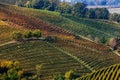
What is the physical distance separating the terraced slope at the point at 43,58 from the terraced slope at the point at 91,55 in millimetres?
4636

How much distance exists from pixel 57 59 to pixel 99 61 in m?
15.5

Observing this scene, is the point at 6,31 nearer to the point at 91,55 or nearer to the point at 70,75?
the point at 91,55

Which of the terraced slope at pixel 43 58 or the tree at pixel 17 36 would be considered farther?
the tree at pixel 17 36

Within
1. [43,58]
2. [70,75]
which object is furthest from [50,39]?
[70,75]

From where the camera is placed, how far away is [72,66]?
113m

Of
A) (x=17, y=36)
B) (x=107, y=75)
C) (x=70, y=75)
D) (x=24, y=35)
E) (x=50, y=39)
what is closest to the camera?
(x=107, y=75)

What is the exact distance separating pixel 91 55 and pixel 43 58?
20683mm

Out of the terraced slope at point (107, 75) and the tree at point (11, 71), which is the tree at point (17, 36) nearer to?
the tree at point (11, 71)

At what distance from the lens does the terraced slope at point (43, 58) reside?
107106 millimetres

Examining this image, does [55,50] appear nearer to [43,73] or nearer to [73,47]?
[73,47]

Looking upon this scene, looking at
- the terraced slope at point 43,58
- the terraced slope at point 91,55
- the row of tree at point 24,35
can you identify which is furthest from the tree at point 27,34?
the terraced slope at point 91,55

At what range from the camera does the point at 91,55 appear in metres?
128

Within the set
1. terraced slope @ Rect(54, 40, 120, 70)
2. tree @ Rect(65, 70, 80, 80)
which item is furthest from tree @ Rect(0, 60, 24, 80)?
terraced slope @ Rect(54, 40, 120, 70)

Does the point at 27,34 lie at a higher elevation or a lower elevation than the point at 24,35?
higher
